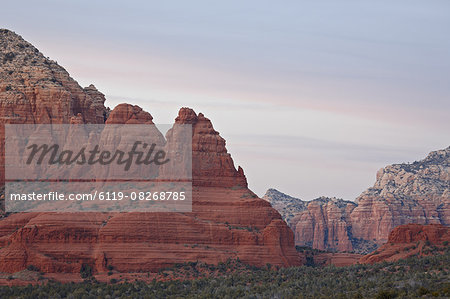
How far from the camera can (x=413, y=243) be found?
454ft

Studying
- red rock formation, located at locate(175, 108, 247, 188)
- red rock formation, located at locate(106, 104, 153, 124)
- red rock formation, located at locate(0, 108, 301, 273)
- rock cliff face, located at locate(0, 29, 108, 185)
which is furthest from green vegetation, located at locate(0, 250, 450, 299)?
rock cliff face, located at locate(0, 29, 108, 185)

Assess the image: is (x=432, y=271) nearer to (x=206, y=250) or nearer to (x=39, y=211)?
(x=206, y=250)

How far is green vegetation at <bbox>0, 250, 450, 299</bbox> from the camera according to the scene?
10450 centimetres

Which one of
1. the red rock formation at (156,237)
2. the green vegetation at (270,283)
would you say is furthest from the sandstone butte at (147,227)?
the green vegetation at (270,283)

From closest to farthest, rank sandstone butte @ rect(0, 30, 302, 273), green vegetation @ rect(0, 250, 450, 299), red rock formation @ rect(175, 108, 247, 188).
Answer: green vegetation @ rect(0, 250, 450, 299)
sandstone butte @ rect(0, 30, 302, 273)
red rock formation @ rect(175, 108, 247, 188)

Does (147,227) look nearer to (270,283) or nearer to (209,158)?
(209,158)

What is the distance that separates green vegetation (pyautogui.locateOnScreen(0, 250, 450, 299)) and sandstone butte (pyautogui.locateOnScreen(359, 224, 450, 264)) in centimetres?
719

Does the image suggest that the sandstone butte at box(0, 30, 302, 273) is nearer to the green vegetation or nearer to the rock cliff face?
the rock cliff face

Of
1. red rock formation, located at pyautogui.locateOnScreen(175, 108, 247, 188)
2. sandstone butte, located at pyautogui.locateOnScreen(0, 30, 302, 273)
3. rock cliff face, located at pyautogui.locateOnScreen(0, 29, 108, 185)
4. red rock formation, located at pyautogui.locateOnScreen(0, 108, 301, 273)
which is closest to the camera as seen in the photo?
red rock formation, located at pyautogui.locateOnScreen(0, 108, 301, 273)

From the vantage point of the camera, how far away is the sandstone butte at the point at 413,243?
133250 mm

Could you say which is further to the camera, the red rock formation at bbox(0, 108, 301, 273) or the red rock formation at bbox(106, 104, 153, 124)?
the red rock formation at bbox(106, 104, 153, 124)

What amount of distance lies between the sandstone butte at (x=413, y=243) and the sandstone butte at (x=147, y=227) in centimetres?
1290

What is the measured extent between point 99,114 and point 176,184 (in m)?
29.5

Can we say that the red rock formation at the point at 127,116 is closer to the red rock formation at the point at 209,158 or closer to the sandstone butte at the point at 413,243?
the red rock formation at the point at 209,158
